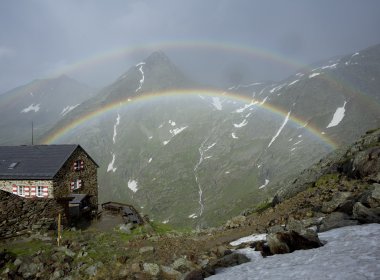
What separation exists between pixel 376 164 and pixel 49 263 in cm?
2199

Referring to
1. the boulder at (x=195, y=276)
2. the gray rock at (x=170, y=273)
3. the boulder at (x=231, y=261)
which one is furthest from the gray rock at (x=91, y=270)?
the boulder at (x=231, y=261)

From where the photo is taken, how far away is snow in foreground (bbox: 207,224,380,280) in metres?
9.91

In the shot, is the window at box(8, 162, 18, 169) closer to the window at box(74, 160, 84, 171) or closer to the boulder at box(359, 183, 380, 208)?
the window at box(74, 160, 84, 171)

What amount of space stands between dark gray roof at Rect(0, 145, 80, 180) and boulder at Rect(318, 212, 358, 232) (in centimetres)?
3778

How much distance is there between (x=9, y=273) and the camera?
1972cm

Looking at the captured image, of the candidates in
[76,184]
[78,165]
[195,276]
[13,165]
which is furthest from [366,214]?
[13,165]

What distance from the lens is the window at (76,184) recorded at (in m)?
49.9

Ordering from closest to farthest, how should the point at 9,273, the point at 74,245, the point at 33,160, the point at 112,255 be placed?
the point at 9,273, the point at 112,255, the point at 74,245, the point at 33,160

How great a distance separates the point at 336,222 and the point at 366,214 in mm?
1431

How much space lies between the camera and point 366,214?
14.7 m

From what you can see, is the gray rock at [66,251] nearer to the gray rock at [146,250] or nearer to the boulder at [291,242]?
the gray rock at [146,250]

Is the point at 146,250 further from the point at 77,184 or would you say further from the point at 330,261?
the point at 77,184

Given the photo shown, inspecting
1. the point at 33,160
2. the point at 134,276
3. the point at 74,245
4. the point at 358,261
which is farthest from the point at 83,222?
the point at 358,261

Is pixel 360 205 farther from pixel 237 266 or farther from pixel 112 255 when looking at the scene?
pixel 112 255
